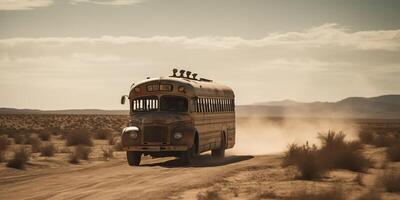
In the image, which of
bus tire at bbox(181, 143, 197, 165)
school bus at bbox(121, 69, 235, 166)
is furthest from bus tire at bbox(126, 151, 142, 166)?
bus tire at bbox(181, 143, 197, 165)

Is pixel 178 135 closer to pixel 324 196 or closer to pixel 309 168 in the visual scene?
pixel 309 168

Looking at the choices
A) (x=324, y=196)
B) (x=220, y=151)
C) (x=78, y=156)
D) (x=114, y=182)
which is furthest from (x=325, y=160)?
(x=78, y=156)

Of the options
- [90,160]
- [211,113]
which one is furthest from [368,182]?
[90,160]

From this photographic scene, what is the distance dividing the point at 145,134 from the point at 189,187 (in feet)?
23.9

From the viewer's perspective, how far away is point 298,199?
513 inches

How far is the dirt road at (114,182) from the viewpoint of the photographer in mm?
16203

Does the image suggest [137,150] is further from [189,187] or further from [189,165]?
[189,187]

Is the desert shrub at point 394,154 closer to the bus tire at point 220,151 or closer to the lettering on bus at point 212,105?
the lettering on bus at point 212,105

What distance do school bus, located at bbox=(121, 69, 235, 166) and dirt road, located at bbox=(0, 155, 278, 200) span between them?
0.85m

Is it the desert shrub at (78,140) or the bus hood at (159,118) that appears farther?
the desert shrub at (78,140)

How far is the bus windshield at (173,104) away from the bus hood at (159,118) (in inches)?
14.8

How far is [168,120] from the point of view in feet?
80.0

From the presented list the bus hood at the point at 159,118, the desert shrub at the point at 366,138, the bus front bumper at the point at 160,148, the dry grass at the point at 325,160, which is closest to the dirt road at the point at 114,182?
the bus front bumper at the point at 160,148

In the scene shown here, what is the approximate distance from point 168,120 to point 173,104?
125 cm
